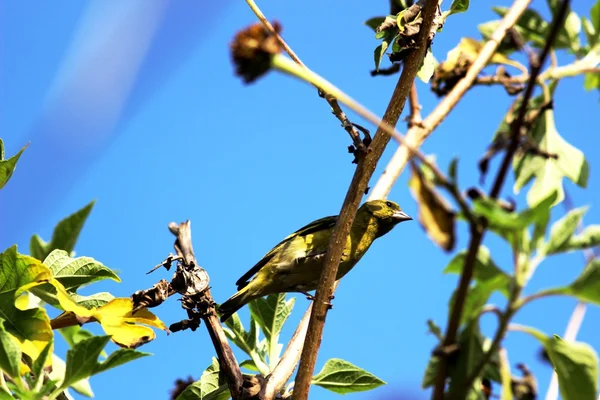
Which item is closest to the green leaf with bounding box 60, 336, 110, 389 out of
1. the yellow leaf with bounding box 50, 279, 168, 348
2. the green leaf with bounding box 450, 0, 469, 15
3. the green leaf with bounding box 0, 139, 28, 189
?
the yellow leaf with bounding box 50, 279, 168, 348

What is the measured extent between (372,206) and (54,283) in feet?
12.5

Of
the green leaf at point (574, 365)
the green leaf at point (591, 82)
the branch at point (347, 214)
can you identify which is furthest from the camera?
the branch at point (347, 214)

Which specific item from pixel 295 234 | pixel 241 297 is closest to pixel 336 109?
pixel 241 297

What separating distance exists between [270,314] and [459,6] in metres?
1.75

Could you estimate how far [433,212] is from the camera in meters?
1.23

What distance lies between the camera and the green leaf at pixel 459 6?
11.1 ft

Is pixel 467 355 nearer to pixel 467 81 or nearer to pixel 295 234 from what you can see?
pixel 467 81

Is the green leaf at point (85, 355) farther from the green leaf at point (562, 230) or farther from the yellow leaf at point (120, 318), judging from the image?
the green leaf at point (562, 230)

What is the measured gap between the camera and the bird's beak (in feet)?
22.4

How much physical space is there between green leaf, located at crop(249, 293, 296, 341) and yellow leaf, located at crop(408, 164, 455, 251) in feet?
8.78

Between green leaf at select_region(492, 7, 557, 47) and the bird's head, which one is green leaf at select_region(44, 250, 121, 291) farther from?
the bird's head

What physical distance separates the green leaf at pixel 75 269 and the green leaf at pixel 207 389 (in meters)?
0.57

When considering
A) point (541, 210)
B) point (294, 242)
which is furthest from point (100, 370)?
point (294, 242)

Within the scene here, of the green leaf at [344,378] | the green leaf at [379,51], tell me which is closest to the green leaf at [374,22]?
the green leaf at [379,51]
